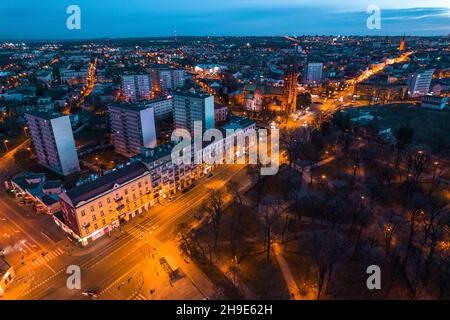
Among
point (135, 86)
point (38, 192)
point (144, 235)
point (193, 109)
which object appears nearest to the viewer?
point (144, 235)

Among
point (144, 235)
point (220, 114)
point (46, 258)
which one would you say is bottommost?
point (46, 258)

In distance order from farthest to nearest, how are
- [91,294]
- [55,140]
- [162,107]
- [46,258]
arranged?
[162,107], [55,140], [46,258], [91,294]

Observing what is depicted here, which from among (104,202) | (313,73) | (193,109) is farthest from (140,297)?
(313,73)

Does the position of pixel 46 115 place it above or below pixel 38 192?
above

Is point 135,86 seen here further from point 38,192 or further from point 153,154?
point 153,154

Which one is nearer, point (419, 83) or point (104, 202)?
point (104, 202)

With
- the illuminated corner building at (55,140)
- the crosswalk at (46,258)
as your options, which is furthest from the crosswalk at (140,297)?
the illuminated corner building at (55,140)

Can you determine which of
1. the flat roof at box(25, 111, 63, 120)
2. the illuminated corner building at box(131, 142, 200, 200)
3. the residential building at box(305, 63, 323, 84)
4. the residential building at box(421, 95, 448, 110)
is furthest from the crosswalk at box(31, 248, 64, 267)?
the residential building at box(305, 63, 323, 84)
